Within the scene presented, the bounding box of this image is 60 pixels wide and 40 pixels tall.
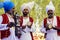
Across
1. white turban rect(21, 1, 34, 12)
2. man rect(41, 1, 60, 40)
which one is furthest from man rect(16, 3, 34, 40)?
man rect(41, 1, 60, 40)

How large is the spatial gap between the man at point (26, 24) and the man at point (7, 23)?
161 mm

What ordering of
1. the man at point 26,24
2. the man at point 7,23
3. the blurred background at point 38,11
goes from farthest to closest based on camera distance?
the blurred background at point 38,11 < the man at point 26,24 < the man at point 7,23

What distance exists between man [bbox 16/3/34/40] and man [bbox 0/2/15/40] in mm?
161

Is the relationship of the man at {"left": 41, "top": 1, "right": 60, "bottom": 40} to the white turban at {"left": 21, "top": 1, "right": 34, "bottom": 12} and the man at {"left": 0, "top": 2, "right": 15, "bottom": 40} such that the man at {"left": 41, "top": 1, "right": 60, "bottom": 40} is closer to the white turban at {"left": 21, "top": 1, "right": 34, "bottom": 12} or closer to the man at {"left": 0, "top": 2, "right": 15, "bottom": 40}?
the white turban at {"left": 21, "top": 1, "right": 34, "bottom": 12}

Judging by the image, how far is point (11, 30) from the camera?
2861 millimetres

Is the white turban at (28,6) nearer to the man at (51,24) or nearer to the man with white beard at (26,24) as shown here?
the man with white beard at (26,24)

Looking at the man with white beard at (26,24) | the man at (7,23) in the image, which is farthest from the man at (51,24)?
the man at (7,23)

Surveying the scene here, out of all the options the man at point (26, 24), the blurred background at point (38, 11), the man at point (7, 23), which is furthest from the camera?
the blurred background at point (38, 11)

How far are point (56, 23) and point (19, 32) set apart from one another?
1.44ft

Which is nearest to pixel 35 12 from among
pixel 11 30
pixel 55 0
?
pixel 55 0

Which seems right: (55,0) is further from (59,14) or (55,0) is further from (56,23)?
(56,23)

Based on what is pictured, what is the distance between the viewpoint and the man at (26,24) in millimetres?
2945

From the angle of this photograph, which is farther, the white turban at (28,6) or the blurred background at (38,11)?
the blurred background at (38,11)

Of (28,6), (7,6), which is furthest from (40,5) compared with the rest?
(7,6)
